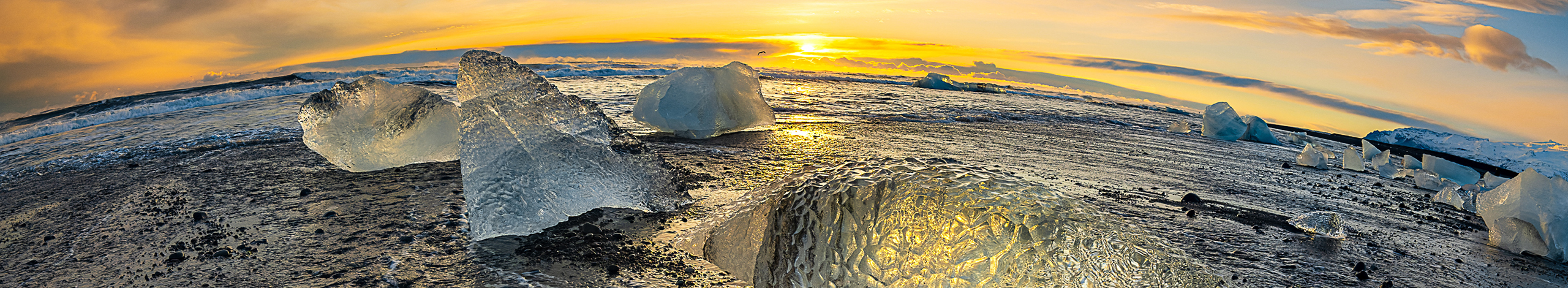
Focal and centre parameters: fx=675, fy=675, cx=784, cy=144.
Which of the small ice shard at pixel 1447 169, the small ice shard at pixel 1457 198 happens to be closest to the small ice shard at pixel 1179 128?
the small ice shard at pixel 1447 169

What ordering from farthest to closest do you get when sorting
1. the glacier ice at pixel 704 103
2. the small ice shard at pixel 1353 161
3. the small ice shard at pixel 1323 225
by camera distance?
the small ice shard at pixel 1353 161, the glacier ice at pixel 704 103, the small ice shard at pixel 1323 225

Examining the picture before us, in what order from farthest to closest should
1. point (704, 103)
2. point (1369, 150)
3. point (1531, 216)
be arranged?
point (1369, 150)
point (704, 103)
point (1531, 216)

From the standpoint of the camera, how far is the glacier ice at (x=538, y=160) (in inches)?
130

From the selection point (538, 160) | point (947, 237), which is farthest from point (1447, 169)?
point (538, 160)

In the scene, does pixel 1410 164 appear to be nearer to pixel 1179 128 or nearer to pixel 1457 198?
pixel 1457 198

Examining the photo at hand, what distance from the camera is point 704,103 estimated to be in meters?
7.00

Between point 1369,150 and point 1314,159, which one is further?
point 1369,150

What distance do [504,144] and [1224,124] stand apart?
35.2ft

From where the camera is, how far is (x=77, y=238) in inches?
132

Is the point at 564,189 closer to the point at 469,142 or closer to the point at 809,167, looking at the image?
the point at 469,142

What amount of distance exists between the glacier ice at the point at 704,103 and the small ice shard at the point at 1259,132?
780 centimetres

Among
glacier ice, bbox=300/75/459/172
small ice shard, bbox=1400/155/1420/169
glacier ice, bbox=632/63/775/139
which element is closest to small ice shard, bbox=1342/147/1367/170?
small ice shard, bbox=1400/155/1420/169

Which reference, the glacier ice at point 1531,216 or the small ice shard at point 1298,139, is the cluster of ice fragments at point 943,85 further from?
the glacier ice at point 1531,216

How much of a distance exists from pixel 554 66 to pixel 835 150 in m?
21.1
